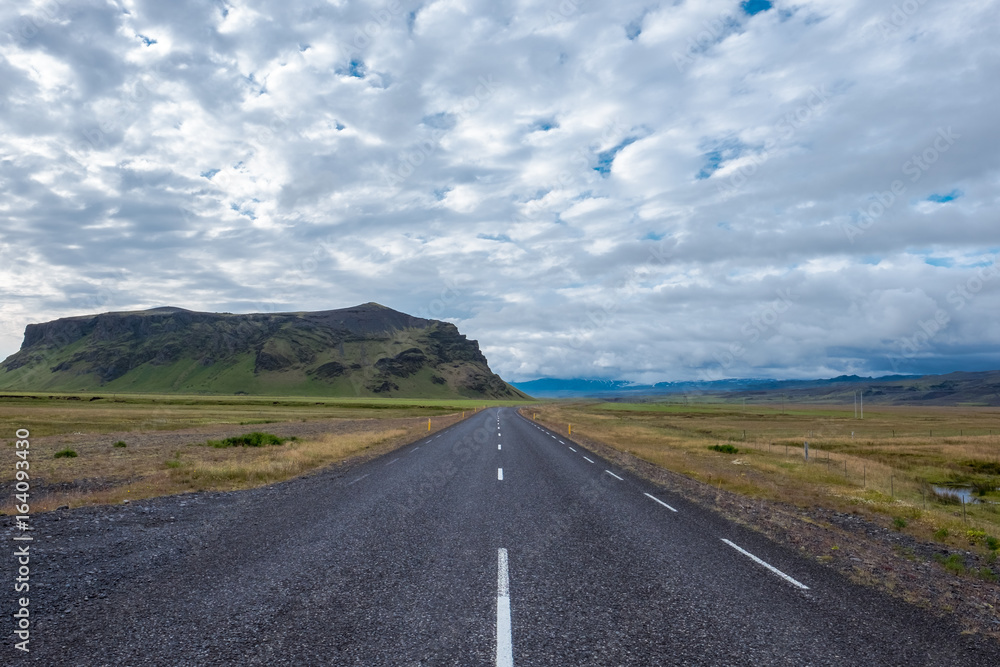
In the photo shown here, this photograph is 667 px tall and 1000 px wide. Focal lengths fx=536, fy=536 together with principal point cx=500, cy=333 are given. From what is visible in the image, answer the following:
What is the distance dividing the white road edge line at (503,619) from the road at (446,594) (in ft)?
0.08

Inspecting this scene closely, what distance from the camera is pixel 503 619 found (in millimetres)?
5695

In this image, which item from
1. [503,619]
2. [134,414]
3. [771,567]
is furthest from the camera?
[134,414]

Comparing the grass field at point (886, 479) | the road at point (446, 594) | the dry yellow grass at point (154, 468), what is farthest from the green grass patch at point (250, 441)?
the road at point (446, 594)

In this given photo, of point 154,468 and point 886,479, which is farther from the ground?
point 154,468

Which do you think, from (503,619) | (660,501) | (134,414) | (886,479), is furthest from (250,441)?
(134,414)

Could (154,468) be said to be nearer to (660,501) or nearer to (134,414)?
(660,501)

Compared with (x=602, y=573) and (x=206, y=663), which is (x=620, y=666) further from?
(x=206, y=663)

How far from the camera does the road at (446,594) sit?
16.5ft

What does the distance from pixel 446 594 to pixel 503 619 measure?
1.03 m

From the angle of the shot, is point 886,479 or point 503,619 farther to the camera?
point 886,479

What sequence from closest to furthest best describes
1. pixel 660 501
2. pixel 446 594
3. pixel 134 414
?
pixel 446 594, pixel 660 501, pixel 134 414

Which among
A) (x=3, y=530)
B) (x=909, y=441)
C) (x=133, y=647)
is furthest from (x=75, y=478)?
(x=909, y=441)

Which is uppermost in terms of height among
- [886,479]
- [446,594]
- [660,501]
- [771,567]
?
[446,594]

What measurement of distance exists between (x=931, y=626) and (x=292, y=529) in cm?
938
